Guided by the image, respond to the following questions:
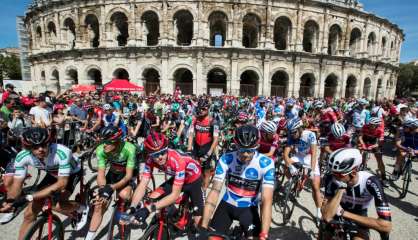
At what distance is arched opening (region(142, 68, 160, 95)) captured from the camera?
25.7m

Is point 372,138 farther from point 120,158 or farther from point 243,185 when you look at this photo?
point 120,158

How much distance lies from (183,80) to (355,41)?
904 inches

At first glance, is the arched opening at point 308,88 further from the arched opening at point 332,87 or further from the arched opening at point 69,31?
the arched opening at point 69,31

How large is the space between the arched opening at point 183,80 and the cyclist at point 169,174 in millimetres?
22049

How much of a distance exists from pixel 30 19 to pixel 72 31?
693cm

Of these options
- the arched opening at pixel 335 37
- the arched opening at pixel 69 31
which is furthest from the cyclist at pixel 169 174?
the arched opening at pixel 69 31

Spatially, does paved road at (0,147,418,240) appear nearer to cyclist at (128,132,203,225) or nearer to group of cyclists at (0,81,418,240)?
group of cyclists at (0,81,418,240)

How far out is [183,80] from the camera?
99.8 ft

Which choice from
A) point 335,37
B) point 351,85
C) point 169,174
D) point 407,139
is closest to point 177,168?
point 169,174

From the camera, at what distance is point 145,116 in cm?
990

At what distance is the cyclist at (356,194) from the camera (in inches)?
92.2

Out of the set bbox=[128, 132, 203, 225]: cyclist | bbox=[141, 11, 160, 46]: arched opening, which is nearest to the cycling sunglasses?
bbox=[128, 132, 203, 225]: cyclist

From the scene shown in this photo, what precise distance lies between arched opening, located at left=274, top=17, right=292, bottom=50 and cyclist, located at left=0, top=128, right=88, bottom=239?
1036 inches

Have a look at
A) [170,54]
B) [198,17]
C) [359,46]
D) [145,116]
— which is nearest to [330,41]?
[359,46]
